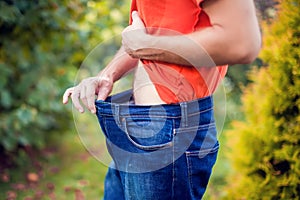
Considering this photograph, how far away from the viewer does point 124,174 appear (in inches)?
52.6

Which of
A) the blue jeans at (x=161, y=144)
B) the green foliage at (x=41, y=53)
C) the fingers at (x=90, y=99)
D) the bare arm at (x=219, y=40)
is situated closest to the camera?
the bare arm at (x=219, y=40)

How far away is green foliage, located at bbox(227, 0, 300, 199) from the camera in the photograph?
236 cm

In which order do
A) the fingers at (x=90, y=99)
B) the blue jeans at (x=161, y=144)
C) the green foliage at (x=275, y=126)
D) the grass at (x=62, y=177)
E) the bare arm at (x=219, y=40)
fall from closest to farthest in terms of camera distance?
the bare arm at (x=219, y=40) < the blue jeans at (x=161, y=144) < the fingers at (x=90, y=99) < the green foliage at (x=275, y=126) < the grass at (x=62, y=177)

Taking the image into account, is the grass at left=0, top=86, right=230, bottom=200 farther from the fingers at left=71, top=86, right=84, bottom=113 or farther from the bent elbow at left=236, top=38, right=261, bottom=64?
the bent elbow at left=236, top=38, right=261, bottom=64

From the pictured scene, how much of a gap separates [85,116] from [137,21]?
3.87 m

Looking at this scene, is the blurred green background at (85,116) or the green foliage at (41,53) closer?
the blurred green background at (85,116)

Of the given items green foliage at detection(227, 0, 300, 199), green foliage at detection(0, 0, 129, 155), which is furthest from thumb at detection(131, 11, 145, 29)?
green foliage at detection(0, 0, 129, 155)

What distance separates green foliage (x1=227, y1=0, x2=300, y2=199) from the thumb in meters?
1.16

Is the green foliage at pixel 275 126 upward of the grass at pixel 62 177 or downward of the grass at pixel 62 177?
upward

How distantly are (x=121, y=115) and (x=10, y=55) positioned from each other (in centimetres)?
229

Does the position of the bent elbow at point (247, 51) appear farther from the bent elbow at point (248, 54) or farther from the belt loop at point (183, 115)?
the belt loop at point (183, 115)

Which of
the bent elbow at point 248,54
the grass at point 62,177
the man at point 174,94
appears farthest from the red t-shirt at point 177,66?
the grass at point 62,177

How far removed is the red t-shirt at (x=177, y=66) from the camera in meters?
1.21

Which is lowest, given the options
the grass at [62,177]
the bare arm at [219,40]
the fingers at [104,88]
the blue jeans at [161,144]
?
the grass at [62,177]
